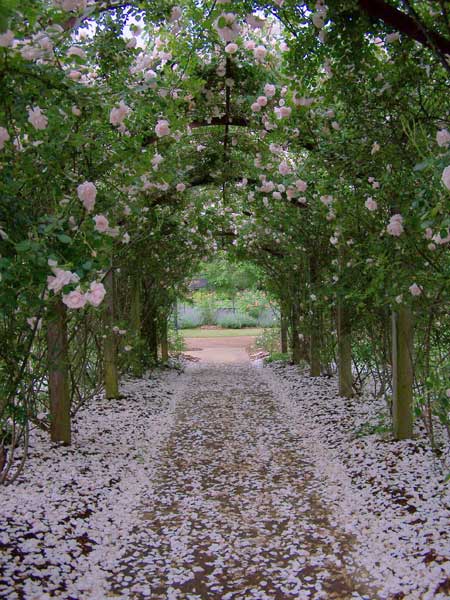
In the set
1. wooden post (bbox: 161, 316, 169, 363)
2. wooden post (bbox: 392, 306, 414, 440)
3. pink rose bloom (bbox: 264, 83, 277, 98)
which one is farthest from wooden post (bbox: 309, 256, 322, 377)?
pink rose bloom (bbox: 264, 83, 277, 98)

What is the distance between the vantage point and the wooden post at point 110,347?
5.71 metres

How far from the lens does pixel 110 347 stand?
586 cm

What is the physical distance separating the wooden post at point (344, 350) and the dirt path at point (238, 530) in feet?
3.75

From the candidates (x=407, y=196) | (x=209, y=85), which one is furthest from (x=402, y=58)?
(x=209, y=85)

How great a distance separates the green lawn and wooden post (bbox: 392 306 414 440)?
13442 mm

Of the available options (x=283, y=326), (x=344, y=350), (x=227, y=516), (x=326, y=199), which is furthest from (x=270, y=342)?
(x=227, y=516)

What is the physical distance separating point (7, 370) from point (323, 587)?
5.83 ft

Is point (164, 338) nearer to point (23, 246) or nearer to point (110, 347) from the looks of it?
point (110, 347)

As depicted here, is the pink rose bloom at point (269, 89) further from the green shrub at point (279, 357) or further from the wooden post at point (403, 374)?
the green shrub at point (279, 357)

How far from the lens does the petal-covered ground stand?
2240 millimetres

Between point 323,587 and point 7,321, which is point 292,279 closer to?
point 7,321

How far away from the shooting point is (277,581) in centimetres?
229

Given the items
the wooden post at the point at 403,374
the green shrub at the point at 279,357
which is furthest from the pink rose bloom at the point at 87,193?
the green shrub at the point at 279,357

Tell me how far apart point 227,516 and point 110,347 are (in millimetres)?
3165
